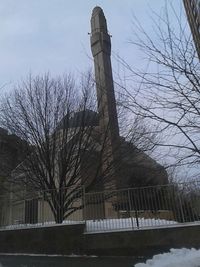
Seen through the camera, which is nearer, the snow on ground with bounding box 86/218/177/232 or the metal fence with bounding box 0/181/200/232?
the snow on ground with bounding box 86/218/177/232

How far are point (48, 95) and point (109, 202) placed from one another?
764cm

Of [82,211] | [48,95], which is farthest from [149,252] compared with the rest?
[48,95]

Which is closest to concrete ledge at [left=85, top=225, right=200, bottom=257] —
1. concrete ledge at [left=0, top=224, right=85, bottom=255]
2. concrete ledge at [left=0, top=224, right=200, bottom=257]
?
concrete ledge at [left=0, top=224, right=200, bottom=257]

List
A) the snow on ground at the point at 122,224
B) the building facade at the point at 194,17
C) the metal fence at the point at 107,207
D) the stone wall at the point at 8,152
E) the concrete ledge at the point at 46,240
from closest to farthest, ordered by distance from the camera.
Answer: the building facade at the point at 194,17 → the snow on ground at the point at 122,224 → the metal fence at the point at 107,207 → the concrete ledge at the point at 46,240 → the stone wall at the point at 8,152

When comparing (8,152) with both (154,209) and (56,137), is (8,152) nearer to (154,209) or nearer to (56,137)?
(56,137)

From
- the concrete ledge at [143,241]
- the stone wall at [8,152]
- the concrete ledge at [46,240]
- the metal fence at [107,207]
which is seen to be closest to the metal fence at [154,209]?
the metal fence at [107,207]

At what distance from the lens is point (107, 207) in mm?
21031

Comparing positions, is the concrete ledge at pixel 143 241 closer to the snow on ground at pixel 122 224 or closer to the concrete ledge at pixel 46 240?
the snow on ground at pixel 122 224

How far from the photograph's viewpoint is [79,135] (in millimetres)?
23812

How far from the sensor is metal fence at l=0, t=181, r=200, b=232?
16.4 meters

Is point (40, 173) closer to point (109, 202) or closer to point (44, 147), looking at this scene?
point (44, 147)

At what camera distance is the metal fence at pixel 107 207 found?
1644 centimetres

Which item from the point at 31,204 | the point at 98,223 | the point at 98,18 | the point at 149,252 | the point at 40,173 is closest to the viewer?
the point at 149,252

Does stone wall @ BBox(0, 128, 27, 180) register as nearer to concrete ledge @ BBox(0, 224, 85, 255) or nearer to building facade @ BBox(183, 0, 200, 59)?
concrete ledge @ BBox(0, 224, 85, 255)
